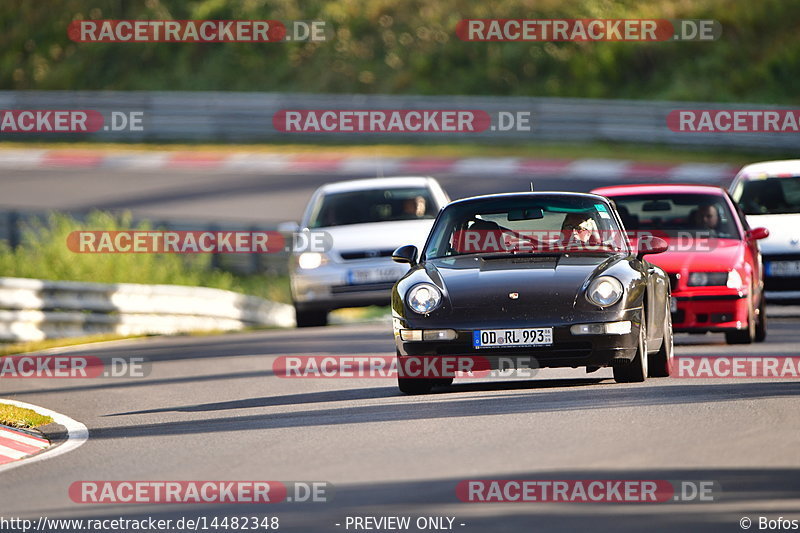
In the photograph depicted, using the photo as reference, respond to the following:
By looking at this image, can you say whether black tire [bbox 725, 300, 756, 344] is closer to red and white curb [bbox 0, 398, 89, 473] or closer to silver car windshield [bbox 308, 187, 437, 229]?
silver car windshield [bbox 308, 187, 437, 229]

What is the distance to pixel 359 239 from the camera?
18797 millimetres

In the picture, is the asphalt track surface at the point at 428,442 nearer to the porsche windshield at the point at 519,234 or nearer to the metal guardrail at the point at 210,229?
the porsche windshield at the point at 519,234

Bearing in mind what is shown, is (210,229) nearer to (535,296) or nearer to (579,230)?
(579,230)

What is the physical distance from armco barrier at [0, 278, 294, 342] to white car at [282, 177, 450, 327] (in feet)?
8.51

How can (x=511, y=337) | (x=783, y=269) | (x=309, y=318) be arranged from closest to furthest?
(x=511, y=337) < (x=783, y=269) < (x=309, y=318)

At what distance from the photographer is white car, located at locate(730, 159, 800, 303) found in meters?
17.5

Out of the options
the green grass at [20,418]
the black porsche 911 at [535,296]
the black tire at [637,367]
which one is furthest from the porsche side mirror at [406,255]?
the green grass at [20,418]

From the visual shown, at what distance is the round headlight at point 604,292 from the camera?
10.9 m

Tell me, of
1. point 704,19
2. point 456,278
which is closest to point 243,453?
point 456,278

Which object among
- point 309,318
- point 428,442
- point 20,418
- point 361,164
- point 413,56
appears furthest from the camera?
point 413,56

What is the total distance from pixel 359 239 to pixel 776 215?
451 centimetres

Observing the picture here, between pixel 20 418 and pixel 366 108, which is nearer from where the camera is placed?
pixel 20 418

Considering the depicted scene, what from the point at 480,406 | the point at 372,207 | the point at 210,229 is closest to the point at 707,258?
the point at 480,406

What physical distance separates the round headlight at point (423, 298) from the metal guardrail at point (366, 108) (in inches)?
967
